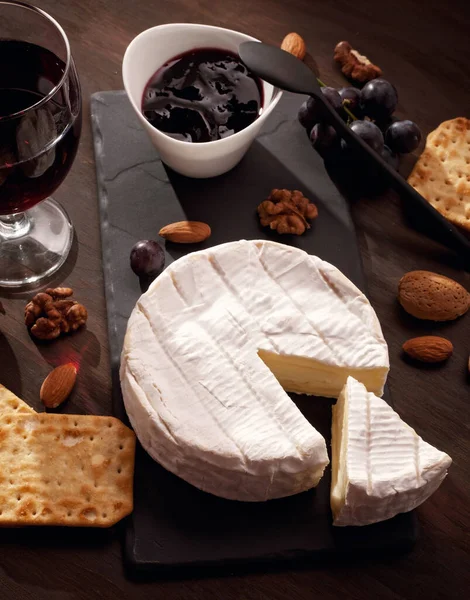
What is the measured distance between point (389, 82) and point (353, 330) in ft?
2.63

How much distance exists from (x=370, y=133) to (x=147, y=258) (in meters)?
0.61

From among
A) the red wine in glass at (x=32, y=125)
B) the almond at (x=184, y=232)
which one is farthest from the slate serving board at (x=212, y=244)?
the red wine in glass at (x=32, y=125)

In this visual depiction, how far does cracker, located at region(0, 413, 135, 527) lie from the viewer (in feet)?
5.20

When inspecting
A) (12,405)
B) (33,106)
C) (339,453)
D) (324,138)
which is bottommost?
(12,405)

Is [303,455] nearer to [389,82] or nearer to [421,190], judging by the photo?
[421,190]

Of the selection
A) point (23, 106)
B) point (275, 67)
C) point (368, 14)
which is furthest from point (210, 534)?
point (368, 14)

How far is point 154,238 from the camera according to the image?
1.94 m

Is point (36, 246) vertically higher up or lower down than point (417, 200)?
lower down

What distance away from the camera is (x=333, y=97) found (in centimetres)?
204

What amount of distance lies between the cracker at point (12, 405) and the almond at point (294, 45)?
1.13 metres

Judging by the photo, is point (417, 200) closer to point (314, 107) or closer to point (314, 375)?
point (314, 107)

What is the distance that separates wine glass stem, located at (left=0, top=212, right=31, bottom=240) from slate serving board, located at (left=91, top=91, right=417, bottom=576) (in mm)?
179

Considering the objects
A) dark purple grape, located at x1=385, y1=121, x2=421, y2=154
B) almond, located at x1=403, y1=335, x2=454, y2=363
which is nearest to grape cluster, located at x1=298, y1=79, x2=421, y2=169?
dark purple grape, located at x1=385, y1=121, x2=421, y2=154

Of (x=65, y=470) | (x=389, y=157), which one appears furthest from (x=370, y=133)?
(x=65, y=470)
